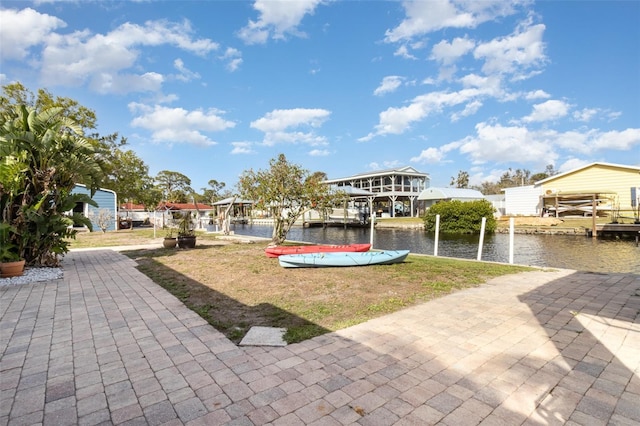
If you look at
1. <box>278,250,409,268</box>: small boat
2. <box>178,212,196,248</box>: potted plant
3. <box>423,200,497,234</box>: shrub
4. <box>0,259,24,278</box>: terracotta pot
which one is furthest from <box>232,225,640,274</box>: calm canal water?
<box>0,259,24,278</box>: terracotta pot

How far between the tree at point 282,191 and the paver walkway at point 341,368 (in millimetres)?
8642

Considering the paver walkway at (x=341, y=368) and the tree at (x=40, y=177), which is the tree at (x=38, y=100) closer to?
the tree at (x=40, y=177)

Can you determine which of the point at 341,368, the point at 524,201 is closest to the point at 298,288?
the point at 341,368

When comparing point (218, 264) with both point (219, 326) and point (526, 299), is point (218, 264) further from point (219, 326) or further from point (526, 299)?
point (526, 299)

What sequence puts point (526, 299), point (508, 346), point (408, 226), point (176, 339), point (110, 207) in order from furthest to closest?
1. point (408, 226)
2. point (110, 207)
3. point (526, 299)
4. point (176, 339)
5. point (508, 346)

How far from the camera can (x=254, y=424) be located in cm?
234

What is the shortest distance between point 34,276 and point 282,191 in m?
8.12

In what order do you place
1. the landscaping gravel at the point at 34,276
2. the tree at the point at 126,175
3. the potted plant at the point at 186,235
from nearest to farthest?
the landscaping gravel at the point at 34,276
the potted plant at the point at 186,235
the tree at the point at 126,175

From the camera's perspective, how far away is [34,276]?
752cm

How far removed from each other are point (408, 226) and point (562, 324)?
2865cm

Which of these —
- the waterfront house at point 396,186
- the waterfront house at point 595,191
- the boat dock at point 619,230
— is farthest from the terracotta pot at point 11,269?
the waterfront house at point 396,186


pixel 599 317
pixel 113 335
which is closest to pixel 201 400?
pixel 113 335

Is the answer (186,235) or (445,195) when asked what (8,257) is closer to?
(186,235)

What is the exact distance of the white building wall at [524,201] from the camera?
108 ft
